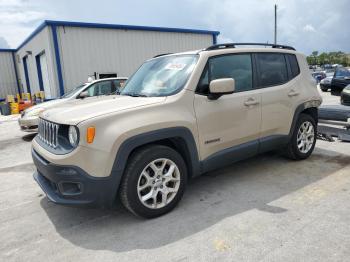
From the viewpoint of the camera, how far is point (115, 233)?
10.3 ft

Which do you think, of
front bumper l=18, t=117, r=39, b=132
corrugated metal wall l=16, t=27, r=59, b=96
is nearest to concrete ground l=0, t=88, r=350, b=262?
front bumper l=18, t=117, r=39, b=132

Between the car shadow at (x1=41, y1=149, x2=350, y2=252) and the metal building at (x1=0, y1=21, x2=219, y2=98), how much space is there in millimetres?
14018

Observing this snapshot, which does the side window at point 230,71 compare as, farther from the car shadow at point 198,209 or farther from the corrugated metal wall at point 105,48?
the corrugated metal wall at point 105,48

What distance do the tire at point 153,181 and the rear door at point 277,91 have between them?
1593 millimetres

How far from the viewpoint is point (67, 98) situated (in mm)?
8789

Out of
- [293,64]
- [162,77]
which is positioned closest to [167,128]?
[162,77]

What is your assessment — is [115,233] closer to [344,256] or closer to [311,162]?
[344,256]

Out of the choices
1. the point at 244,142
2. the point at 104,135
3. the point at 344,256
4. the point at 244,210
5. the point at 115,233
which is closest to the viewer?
the point at 344,256

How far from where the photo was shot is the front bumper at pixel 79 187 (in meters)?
2.95

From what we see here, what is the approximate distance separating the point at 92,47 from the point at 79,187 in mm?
15605

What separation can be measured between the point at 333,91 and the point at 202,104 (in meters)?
14.2

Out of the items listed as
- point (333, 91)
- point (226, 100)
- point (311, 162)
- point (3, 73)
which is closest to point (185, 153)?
point (226, 100)

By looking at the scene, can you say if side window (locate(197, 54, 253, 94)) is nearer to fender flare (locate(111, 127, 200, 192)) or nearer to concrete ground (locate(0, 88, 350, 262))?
fender flare (locate(111, 127, 200, 192))

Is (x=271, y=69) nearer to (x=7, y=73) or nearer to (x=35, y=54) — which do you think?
(x=35, y=54)
